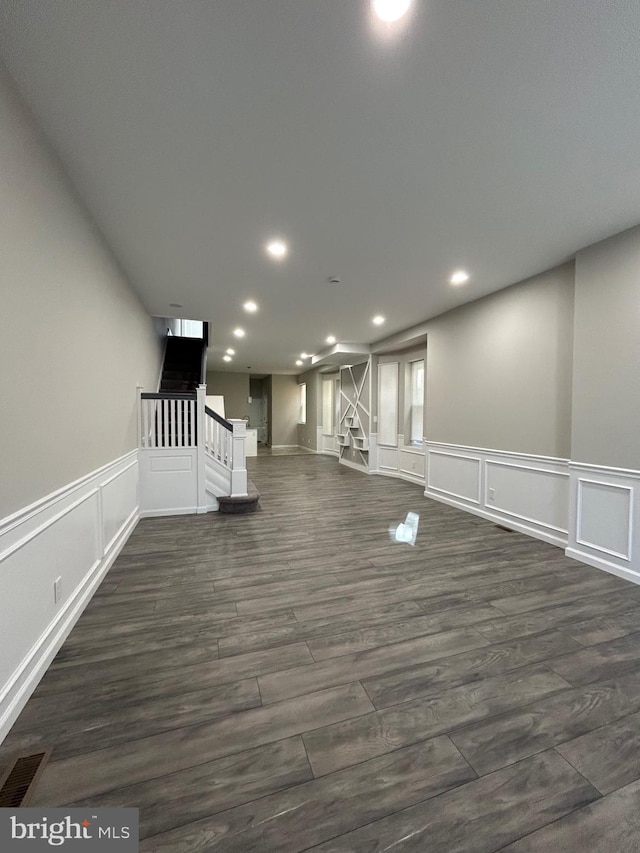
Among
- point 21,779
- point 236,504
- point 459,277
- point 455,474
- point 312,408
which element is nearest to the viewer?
point 21,779

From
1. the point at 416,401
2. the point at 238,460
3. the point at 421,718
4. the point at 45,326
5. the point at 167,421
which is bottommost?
the point at 421,718

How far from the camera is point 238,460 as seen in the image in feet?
15.5

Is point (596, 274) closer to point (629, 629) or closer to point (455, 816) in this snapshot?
point (629, 629)

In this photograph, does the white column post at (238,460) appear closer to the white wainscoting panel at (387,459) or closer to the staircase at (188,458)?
the staircase at (188,458)

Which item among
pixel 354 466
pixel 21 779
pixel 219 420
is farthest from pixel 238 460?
pixel 354 466

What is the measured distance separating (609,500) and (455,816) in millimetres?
2791

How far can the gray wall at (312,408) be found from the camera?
10.7 m

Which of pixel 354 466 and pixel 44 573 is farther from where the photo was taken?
pixel 354 466

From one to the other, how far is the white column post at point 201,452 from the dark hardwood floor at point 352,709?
5.35ft

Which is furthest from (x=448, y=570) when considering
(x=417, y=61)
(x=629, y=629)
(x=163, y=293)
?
(x=163, y=293)

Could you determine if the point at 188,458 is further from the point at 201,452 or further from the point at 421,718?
the point at 421,718

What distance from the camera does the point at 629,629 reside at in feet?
6.98

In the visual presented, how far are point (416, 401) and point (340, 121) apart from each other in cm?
562

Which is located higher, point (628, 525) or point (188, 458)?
point (188, 458)
